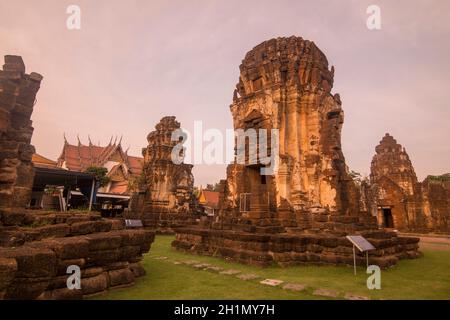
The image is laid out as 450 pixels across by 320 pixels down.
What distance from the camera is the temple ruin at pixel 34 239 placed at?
3.17 meters

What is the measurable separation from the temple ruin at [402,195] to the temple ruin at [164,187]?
1358 centimetres

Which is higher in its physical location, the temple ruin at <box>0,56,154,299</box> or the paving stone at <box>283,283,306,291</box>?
the temple ruin at <box>0,56,154,299</box>

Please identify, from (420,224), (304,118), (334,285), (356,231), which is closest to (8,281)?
(334,285)

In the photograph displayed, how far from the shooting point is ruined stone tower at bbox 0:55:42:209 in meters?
5.42

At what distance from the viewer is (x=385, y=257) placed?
7.50 metres

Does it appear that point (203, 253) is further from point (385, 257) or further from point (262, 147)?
point (385, 257)

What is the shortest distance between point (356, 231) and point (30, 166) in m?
8.59

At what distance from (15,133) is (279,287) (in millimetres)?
6172

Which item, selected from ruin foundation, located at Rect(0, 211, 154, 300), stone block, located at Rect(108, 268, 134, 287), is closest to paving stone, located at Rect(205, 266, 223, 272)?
ruin foundation, located at Rect(0, 211, 154, 300)

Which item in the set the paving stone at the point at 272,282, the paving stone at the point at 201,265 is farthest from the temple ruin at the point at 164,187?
the paving stone at the point at 272,282

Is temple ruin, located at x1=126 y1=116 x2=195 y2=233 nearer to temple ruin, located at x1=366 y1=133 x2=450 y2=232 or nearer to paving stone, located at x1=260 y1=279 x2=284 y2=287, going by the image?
paving stone, located at x1=260 y1=279 x2=284 y2=287

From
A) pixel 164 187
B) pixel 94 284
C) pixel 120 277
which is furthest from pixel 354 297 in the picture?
pixel 164 187

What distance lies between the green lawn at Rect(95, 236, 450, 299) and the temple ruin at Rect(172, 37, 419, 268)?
0.66 m
